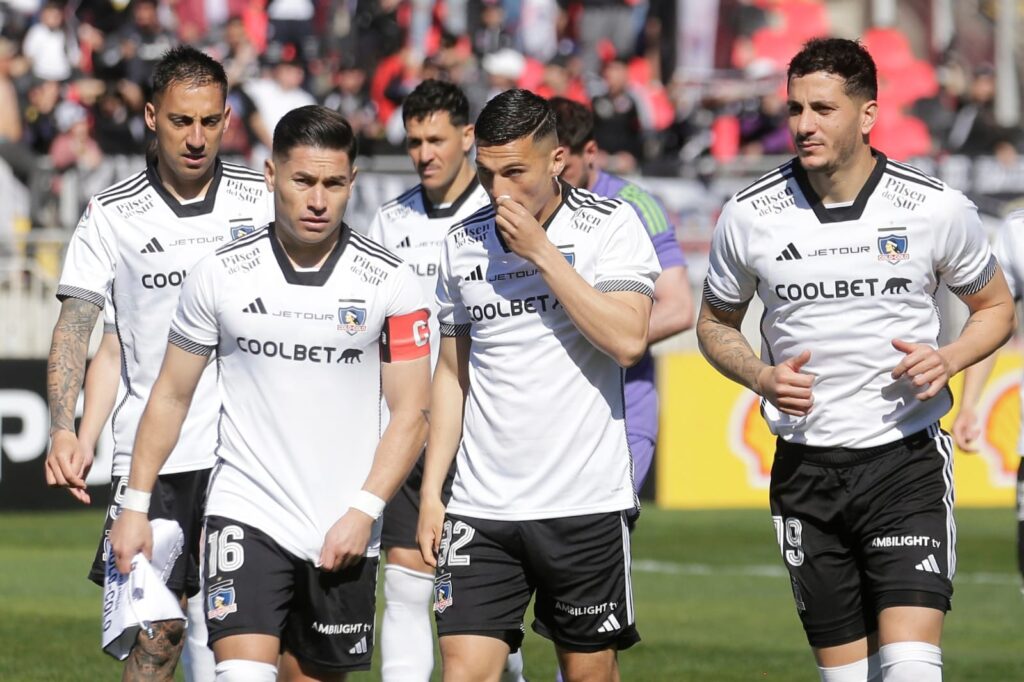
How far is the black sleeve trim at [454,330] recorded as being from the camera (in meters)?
6.21

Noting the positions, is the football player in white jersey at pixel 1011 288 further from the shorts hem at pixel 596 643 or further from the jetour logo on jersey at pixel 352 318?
the jetour logo on jersey at pixel 352 318

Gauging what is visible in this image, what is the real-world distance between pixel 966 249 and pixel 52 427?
10.6 feet

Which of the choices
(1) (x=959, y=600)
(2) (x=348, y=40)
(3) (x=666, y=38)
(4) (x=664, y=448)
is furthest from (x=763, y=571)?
(3) (x=666, y=38)

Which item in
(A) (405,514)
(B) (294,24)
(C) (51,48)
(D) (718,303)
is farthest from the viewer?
(B) (294,24)

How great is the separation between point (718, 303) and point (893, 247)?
0.70 meters

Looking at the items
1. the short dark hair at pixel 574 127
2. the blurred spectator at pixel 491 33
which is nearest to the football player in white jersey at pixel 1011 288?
the short dark hair at pixel 574 127

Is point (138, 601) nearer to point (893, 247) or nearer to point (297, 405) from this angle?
point (297, 405)

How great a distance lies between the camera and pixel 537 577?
20.0ft

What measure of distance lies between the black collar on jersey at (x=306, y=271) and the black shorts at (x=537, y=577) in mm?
963


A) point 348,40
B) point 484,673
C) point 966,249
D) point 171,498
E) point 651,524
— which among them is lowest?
point 651,524

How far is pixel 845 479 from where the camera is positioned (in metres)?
6.03

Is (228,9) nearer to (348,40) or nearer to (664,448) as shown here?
(348,40)

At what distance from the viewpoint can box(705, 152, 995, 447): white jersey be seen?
5.96 m

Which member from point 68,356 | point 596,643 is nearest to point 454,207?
point 68,356
